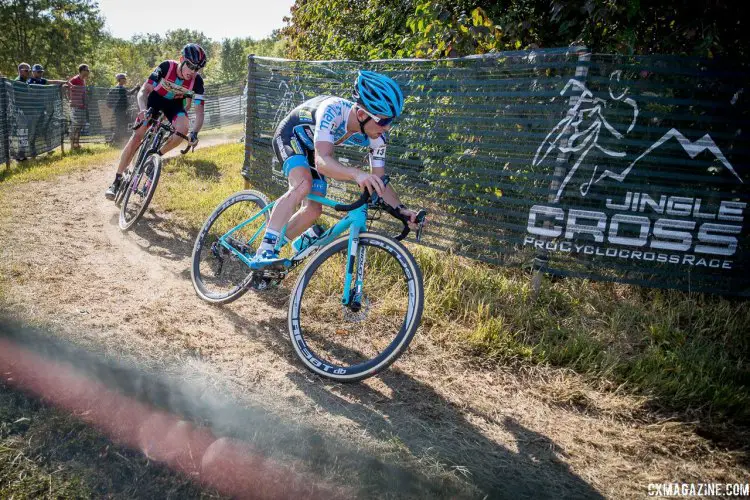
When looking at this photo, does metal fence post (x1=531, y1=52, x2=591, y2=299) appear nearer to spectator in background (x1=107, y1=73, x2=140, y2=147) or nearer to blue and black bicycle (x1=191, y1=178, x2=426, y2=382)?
blue and black bicycle (x1=191, y1=178, x2=426, y2=382)

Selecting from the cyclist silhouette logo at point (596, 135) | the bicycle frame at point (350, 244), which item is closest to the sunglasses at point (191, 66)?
the bicycle frame at point (350, 244)

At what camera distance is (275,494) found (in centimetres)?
258

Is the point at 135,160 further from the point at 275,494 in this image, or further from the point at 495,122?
the point at 275,494

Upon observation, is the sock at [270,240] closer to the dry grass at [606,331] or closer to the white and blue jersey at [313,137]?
the white and blue jersey at [313,137]

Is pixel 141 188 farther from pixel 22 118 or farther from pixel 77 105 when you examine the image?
pixel 77 105

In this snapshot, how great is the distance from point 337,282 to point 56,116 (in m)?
12.6

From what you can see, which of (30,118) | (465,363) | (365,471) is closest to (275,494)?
(365,471)

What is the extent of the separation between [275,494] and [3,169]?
11005 mm

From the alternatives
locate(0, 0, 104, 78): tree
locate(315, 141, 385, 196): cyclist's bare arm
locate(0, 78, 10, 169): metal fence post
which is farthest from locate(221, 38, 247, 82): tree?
locate(315, 141, 385, 196): cyclist's bare arm

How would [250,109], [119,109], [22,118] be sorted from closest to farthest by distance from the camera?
[250,109], [22,118], [119,109]

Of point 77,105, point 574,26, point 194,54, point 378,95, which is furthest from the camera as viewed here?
point 77,105

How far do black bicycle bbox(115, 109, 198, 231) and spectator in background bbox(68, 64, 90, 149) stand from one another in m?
8.67

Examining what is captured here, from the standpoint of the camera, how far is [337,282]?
485 centimetres

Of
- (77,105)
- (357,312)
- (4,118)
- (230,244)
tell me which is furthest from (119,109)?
(357,312)
